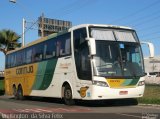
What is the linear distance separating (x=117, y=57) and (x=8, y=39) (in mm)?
38110

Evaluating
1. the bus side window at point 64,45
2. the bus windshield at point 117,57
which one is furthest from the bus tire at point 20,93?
the bus windshield at point 117,57

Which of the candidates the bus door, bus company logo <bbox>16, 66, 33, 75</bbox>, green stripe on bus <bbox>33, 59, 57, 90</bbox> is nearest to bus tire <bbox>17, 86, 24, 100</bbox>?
bus company logo <bbox>16, 66, 33, 75</bbox>

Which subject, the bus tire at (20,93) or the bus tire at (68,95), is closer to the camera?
the bus tire at (68,95)

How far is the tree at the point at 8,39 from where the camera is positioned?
54719 mm

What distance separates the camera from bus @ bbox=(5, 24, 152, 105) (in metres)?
18.0

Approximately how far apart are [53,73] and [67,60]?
2.39 m

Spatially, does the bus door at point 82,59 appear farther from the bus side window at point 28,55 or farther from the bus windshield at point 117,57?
the bus side window at point 28,55

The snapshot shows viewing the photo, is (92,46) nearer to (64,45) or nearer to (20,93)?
(64,45)

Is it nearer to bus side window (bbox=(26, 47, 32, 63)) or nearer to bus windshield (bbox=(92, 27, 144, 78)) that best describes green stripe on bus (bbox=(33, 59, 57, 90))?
bus side window (bbox=(26, 47, 32, 63))

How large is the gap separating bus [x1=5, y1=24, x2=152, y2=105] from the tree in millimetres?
32652

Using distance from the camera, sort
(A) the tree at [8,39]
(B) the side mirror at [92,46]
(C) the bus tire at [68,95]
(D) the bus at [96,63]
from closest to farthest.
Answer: (B) the side mirror at [92,46], (D) the bus at [96,63], (C) the bus tire at [68,95], (A) the tree at [8,39]

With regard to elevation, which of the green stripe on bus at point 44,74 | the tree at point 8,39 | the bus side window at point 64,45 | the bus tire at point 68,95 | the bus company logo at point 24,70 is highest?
the tree at point 8,39

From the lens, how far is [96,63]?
1802cm

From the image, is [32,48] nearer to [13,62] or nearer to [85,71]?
[13,62]
